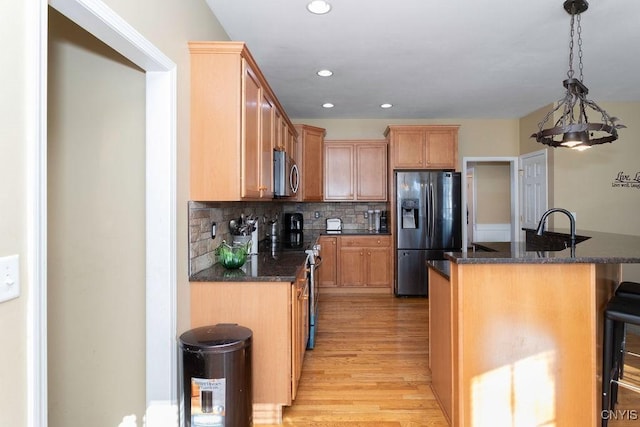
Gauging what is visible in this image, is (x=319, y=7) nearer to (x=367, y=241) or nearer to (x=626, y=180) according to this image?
(x=367, y=241)

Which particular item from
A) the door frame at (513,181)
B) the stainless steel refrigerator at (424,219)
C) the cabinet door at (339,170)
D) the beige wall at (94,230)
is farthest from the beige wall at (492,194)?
the beige wall at (94,230)

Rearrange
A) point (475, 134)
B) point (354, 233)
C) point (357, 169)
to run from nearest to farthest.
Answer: point (354, 233) < point (357, 169) < point (475, 134)

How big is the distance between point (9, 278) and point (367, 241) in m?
Result: 4.50

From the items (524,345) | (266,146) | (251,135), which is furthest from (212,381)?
(266,146)

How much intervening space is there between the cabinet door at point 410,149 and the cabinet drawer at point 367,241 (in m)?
1.04

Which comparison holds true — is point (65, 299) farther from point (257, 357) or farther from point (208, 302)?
point (257, 357)

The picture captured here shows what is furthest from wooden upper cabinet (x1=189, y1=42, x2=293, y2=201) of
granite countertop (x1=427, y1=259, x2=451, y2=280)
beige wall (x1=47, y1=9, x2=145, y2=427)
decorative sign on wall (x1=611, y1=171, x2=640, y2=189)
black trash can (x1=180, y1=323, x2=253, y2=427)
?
decorative sign on wall (x1=611, y1=171, x2=640, y2=189)

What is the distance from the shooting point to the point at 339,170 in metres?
5.51

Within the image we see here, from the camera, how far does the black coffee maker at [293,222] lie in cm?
524

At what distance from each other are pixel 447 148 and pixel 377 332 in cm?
284

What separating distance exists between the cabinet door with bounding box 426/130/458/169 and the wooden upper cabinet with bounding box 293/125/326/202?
153 cm

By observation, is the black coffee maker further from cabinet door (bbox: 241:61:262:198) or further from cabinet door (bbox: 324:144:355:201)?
cabinet door (bbox: 241:61:262:198)

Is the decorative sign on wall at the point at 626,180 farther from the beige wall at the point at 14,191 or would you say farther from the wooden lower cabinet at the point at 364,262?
the beige wall at the point at 14,191

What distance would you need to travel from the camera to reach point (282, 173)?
3.18m
